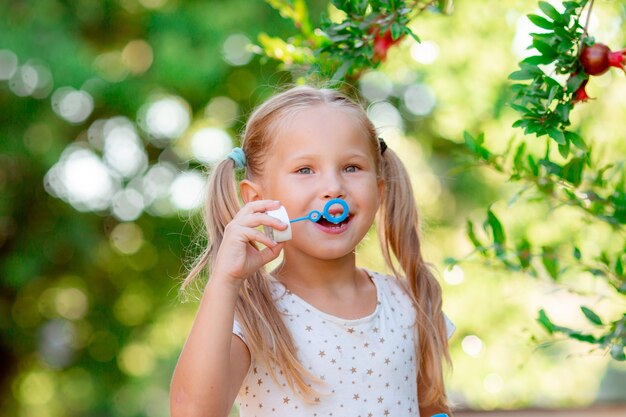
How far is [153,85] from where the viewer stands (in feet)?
12.9

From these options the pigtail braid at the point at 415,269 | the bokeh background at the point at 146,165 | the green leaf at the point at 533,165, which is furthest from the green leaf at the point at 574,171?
the bokeh background at the point at 146,165

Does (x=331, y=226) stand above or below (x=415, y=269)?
above

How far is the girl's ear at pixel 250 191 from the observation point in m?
1.64

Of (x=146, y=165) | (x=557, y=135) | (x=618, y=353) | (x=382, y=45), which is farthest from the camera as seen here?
(x=146, y=165)

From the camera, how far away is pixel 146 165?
4.14m

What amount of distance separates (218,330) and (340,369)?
11.6 inches

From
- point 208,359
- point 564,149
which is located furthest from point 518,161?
point 208,359

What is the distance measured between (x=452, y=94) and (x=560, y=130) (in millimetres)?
2897

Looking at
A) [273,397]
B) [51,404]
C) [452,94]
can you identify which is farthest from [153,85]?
[273,397]

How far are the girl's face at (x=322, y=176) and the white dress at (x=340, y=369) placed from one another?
125 millimetres

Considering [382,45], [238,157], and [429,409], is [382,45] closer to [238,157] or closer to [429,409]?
[238,157]

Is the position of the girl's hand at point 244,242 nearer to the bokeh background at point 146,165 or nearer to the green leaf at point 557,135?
the green leaf at point 557,135

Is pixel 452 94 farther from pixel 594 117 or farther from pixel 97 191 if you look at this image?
pixel 97 191

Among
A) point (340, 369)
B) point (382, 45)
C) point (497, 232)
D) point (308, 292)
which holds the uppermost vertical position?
point (382, 45)
